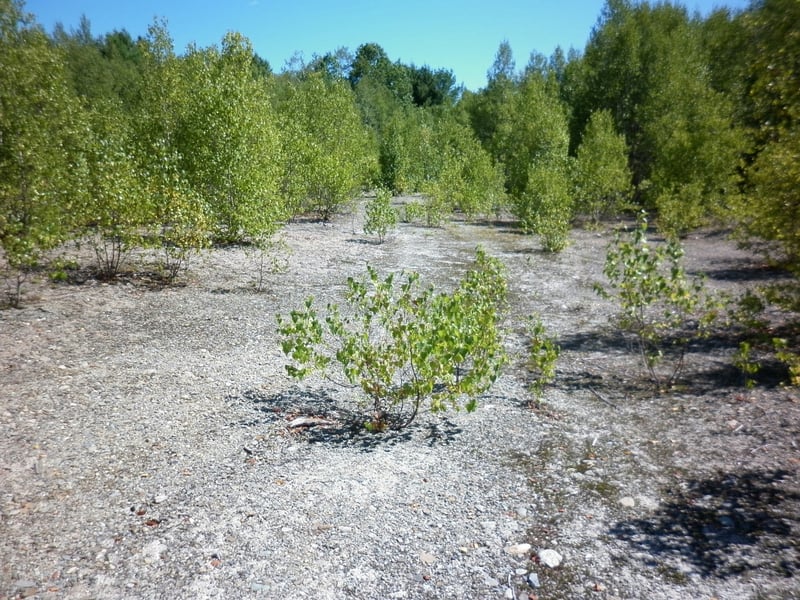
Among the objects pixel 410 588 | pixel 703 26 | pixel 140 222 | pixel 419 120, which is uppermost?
pixel 703 26

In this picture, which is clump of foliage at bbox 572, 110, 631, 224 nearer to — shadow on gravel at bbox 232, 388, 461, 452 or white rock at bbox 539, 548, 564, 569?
shadow on gravel at bbox 232, 388, 461, 452

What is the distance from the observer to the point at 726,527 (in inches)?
132

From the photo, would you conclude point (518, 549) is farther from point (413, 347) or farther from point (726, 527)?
point (413, 347)

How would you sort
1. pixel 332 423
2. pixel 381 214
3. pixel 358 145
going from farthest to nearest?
pixel 358 145
pixel 381 214
pixel 332 423

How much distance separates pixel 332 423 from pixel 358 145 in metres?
24.0

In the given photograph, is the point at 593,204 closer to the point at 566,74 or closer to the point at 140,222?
the point at 140,222

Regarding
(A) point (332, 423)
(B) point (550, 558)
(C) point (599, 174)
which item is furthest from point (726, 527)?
(C) point (599, 174)

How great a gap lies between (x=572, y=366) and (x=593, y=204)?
16368mm

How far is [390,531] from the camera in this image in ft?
10.9

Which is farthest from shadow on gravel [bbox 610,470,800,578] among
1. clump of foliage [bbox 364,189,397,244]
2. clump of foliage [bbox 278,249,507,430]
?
clump of foliage [bbox 364,189,397,244]

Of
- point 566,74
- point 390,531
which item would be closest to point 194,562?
point 390,531

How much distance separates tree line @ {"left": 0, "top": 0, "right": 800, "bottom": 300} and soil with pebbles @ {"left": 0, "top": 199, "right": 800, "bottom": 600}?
7.08ft

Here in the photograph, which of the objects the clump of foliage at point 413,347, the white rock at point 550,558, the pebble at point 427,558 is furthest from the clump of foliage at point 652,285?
the pebble at point 427,558

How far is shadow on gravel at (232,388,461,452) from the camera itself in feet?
14.8
